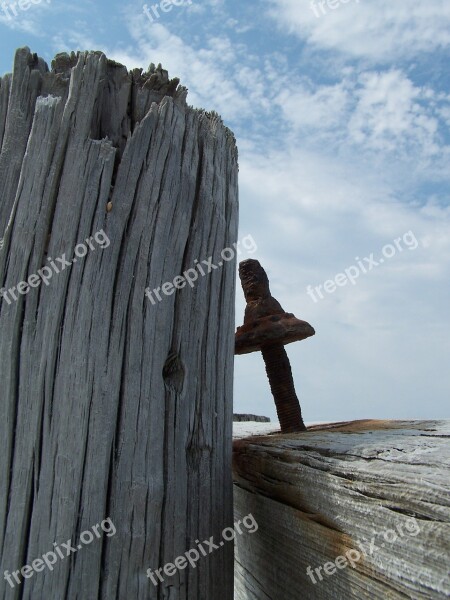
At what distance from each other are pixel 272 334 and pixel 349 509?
44.5 inches

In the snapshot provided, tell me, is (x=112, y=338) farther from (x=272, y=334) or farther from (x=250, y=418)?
(x=250, y=418)

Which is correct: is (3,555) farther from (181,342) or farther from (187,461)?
(181,342)

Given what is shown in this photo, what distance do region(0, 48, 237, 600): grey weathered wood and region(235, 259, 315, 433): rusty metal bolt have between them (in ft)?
1.73

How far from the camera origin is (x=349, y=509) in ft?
4.50

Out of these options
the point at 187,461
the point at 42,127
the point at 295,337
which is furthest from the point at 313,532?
the point at 42,127

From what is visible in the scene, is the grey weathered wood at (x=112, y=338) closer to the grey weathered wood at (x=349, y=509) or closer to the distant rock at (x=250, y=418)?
the grey weathered wood at (x=349, y=509)

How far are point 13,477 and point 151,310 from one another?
0.61m

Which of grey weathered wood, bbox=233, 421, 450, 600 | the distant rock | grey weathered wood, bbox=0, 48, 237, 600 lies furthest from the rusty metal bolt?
the distant rock

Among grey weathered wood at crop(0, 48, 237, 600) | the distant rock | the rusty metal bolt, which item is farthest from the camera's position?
the distant rock

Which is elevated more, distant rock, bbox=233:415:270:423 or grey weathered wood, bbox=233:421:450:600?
distant rock, bbox=233:415:270:423

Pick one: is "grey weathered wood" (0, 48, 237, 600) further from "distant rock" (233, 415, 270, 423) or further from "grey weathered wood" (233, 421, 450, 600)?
"distant rock" (233, 415, 270, 423)

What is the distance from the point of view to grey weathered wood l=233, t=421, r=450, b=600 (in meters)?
1.13

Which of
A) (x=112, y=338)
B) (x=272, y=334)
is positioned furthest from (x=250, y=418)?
(x=112, y=338)

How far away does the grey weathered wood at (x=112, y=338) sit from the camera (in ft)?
4.98
